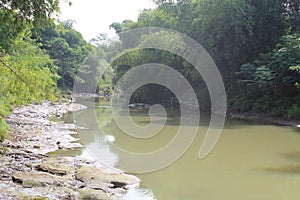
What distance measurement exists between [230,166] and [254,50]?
15.2 meters

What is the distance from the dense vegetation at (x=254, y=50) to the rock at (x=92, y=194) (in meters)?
13.3

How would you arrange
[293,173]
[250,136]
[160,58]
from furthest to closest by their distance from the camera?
[160,58] → [250,136] → [293,173]

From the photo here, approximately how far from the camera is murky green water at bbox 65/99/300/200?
7801mm

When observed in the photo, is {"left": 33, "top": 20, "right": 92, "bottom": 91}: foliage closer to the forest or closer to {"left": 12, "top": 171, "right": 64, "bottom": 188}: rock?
the forest

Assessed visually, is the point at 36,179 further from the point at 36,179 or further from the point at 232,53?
the point at 232,53

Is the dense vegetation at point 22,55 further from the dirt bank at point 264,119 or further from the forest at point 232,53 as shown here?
the dirt bank at point 264,119

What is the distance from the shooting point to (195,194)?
761cm

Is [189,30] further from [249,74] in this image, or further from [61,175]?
[61,175]

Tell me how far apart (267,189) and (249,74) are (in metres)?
14.5

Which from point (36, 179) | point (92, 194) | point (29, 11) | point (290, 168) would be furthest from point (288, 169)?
point (29, 11)

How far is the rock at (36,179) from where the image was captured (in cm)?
725

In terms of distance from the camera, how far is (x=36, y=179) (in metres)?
7.47

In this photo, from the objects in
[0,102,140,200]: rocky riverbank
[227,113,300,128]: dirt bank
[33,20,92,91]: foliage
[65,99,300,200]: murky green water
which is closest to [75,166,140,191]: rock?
[0,102,140,200]: rocky riverbank

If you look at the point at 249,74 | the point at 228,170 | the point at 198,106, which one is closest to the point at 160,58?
the point at 198,106
